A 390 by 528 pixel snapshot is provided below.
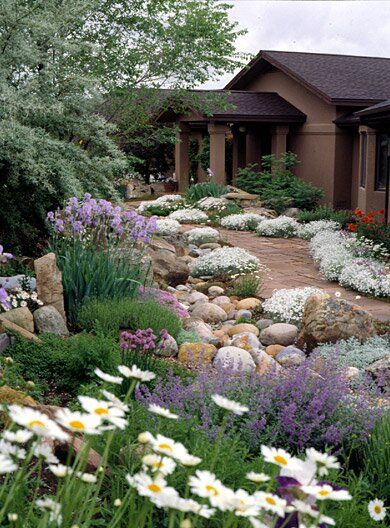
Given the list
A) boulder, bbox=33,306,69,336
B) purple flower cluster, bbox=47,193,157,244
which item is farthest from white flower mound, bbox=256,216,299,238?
boulder, bbox=33,306,69,336

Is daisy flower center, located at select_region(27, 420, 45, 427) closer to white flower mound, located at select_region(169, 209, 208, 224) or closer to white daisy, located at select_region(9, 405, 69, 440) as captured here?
white daisy, located at select_region(9, 405, 69, 440)

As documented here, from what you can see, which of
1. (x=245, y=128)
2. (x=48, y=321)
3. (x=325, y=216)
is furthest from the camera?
(x=245, y=128)

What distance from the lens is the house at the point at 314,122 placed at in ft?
61.9

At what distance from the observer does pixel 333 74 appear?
22312mm

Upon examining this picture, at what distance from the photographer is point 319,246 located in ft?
45.4

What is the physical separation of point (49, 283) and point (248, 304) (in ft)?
11.3

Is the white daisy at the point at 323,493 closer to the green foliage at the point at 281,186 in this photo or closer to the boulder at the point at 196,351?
the boulder at the point at 196,351

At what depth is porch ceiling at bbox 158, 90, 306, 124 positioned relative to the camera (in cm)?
2227

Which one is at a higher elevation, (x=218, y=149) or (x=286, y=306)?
(x=218, y=149)

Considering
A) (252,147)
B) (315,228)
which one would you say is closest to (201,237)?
(315,228)

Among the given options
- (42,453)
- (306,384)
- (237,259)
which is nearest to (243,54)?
(237,259)

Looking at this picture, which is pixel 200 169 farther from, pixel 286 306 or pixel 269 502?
pixel 269 502

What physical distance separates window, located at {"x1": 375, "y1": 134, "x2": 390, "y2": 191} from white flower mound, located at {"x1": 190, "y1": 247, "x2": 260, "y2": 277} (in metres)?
7.10

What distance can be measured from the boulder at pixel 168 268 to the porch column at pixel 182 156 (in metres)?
15.4
